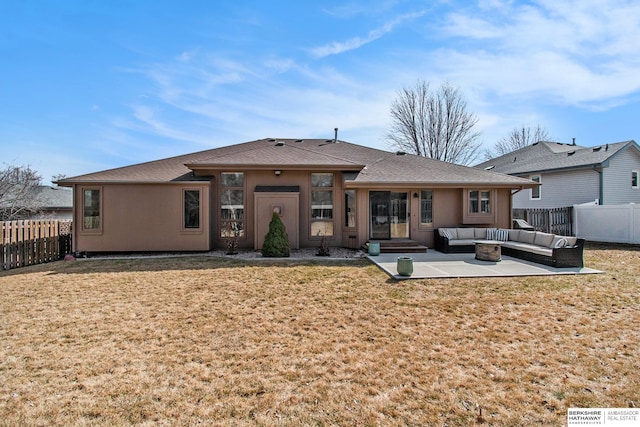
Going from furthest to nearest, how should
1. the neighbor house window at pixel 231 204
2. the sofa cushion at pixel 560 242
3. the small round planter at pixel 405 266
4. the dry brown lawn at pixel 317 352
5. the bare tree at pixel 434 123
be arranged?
the bare tree at pixel 434 123 → the neighbor house window at pixel 231 204 → the sofa cushion at pixel 560 242 → the small round planter at pixel 405 266 → the dry brown lawn at pixel 317 352

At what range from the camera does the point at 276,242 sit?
986cm

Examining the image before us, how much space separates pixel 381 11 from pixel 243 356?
9.93 metres

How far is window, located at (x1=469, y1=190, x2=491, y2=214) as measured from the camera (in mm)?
11773

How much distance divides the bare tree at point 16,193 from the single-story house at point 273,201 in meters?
15.0

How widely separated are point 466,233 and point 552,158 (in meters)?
14.5

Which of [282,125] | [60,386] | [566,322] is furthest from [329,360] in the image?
[282,125]

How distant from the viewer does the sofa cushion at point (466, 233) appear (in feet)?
36.1

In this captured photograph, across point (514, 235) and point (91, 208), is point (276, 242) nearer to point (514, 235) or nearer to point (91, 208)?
point (91, 208)

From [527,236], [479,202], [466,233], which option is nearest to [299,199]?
[466,233]

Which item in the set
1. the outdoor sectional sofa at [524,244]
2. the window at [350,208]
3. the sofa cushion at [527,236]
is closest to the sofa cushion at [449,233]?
the outdoor sectional sofa at [524,244]

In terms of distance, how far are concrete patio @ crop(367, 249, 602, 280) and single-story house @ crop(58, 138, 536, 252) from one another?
2149 mm

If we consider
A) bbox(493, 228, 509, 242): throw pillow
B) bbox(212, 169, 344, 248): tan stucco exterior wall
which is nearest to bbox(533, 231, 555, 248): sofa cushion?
bbox(493, 228, 509, 242): throw pillow

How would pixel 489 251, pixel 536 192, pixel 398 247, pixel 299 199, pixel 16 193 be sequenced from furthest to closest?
pixel 16 193
pixel 536 192
pixel 299 199
pixel 398 247
pixel 489 251

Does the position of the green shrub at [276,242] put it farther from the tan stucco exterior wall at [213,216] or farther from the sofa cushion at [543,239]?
the sofa cushion at [543,239]
